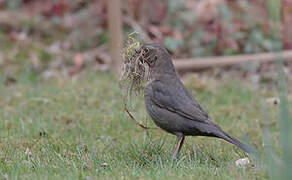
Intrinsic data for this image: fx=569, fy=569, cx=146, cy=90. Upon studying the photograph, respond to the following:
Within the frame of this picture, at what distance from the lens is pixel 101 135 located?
16.5 ft

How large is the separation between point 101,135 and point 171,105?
110cm

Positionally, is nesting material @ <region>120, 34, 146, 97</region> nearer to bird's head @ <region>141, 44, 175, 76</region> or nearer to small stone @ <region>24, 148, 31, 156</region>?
bird's head @ <region>141, 44, 175, 76</region>

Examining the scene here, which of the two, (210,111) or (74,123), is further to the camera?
(210,111)

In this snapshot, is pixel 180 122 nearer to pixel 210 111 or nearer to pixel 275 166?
pixel 275 166

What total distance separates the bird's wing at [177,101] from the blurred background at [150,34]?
3540mm

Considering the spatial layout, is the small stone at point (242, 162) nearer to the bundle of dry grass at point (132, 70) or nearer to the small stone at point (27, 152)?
the bundle of dry grass at point (132, 70)

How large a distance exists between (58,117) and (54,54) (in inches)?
127

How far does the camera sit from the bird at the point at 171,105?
4.09 m

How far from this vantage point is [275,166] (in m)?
2.63

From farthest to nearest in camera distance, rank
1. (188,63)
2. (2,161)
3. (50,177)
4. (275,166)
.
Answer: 1. (188,63)
2. (2,161)
3. (50,177)
4. (275,166)

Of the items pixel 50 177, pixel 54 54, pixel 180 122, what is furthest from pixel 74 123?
pixel 54 54

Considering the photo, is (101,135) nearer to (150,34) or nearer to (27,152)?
(27,152)

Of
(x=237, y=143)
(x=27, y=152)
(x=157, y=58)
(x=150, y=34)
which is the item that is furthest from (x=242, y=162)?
(x=150, y=34)

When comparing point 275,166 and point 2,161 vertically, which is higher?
point 275,166
